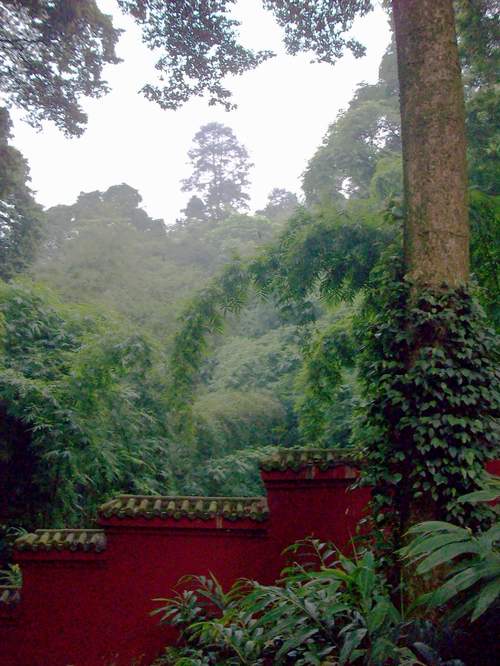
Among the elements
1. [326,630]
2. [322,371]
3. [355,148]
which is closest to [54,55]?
[322,371]

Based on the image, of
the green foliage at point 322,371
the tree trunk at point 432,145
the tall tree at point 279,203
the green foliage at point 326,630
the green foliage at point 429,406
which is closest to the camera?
the green foliage at point 326,630

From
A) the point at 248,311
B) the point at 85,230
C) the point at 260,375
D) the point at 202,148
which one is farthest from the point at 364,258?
the point at 202,148

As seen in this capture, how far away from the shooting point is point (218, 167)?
102 feet

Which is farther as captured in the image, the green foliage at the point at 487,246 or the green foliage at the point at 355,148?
the green foliage at the point at 355,148

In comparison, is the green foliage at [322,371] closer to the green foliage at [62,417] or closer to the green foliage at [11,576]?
the green foliage at [62,417]

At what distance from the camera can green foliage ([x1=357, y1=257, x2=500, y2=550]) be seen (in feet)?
11.7

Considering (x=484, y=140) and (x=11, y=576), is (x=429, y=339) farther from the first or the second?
(x=11, y=576)

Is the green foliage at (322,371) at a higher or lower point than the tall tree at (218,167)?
lower

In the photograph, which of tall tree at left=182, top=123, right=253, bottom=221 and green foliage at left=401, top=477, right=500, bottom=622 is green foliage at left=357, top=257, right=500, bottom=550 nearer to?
green foliage at left=401, top=477, right=500, bottom=622

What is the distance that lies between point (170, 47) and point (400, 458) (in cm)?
534

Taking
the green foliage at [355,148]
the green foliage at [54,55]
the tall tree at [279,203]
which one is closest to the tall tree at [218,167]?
the tall tree at [279,203]

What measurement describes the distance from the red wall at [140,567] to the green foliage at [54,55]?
5593 millimetres

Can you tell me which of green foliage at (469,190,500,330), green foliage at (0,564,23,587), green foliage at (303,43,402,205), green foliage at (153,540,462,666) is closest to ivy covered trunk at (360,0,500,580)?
green foliage at (153,540,462,666)

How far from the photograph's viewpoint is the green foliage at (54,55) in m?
7.30
